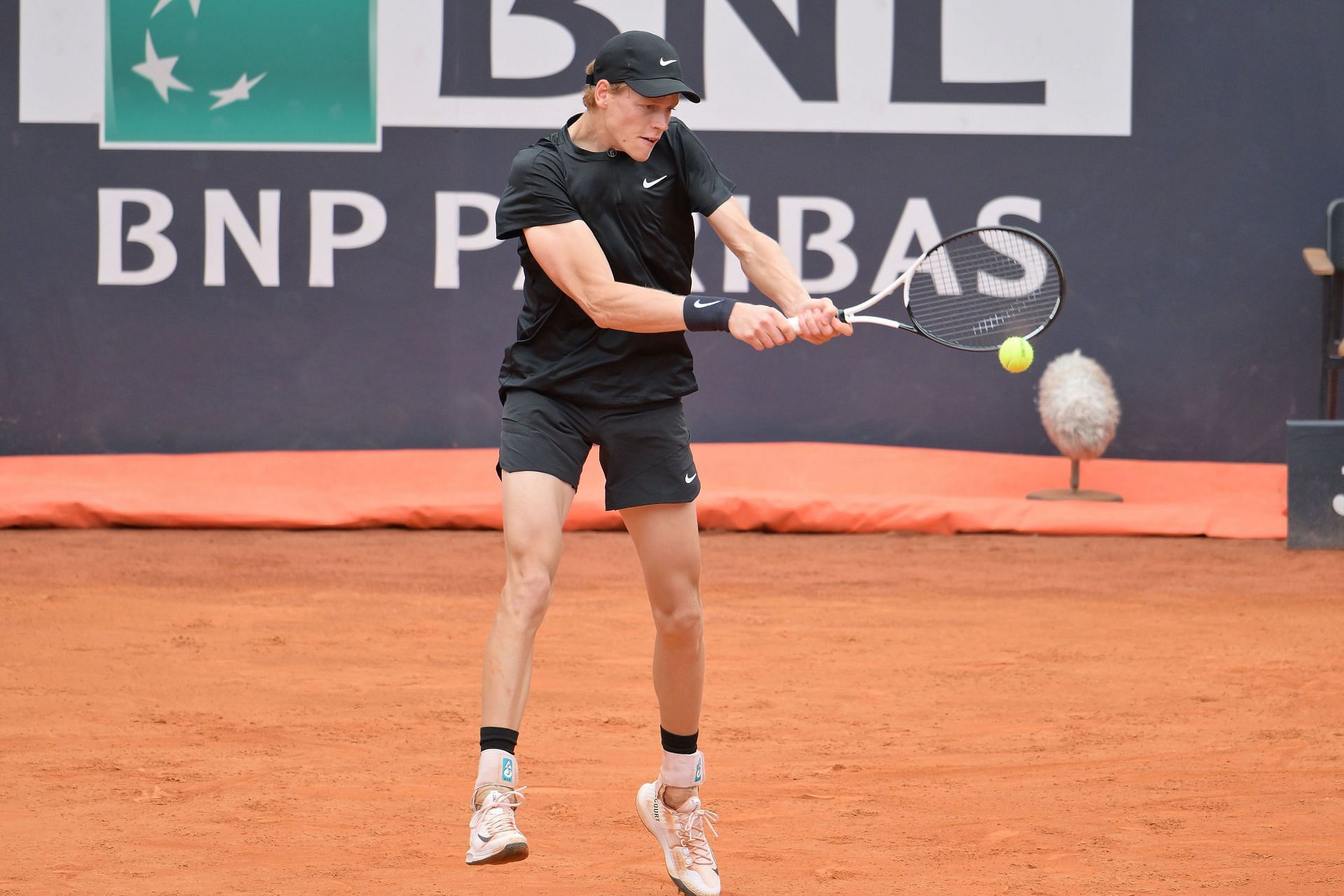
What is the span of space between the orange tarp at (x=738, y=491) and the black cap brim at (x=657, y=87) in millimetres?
4484

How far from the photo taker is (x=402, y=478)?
8148 mm

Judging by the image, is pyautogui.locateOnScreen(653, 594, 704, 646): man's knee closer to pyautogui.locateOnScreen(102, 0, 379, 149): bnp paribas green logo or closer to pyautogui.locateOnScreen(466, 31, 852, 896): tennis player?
pyautogui.locateOnScreen(466, 31, 852, 896): tennis player

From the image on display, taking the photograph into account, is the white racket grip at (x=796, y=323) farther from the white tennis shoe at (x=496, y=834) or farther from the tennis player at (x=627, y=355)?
the white tennis shoe at (x=496, y=834)

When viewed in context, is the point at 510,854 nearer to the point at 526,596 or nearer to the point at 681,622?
the point at 526,596

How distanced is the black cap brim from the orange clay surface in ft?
5.11

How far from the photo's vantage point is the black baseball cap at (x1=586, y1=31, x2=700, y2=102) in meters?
2.95

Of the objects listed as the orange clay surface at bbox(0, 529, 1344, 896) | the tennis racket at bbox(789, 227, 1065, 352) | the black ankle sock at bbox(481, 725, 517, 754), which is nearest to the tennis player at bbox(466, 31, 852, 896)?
the black ankle sock at bbox(481, 725, 517, 754)

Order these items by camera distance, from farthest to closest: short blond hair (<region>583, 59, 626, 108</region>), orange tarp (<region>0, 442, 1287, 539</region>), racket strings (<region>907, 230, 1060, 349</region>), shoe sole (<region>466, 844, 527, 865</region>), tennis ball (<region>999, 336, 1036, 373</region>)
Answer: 1. orange tarp (<region>0, 442, 1287, 539</region>)
2. racket strings (<region>907, 230, 1060, 349</region>)
3. tennis ball (<region>999, 336, 1036, 373</region>)
4. short blond hair (<region>583, 59, 626, 108</region>)
5. shoe sole (<region>466, 844, 527, 865</region>)

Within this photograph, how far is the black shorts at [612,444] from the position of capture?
3076 mm

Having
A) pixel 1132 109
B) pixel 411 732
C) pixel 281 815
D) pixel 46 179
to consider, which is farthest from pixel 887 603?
pixel 46 179

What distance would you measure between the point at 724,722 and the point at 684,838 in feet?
3.88

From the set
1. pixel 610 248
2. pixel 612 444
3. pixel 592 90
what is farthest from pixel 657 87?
pixel 612 444

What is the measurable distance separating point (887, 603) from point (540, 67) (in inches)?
159

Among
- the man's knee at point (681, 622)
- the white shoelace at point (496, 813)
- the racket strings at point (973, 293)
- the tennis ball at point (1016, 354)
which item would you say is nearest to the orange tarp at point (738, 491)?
the racket strings at point (973, 293)
